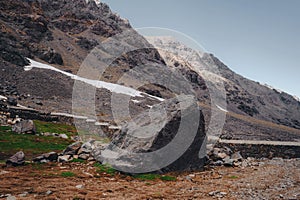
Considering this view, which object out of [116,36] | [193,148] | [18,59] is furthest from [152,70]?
[193,148]

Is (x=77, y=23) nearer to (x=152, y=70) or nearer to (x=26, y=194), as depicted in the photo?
(x=152, y=70)

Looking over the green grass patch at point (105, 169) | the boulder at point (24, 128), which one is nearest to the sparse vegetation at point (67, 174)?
the green grass patch at point (105, 169)

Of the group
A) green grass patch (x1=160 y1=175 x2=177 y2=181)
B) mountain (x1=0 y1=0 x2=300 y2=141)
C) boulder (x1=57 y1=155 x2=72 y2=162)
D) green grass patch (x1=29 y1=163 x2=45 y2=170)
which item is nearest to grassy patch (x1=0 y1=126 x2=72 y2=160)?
boulder (x1=57 y1=155 x2=72 y2=162)

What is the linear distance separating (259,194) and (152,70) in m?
142

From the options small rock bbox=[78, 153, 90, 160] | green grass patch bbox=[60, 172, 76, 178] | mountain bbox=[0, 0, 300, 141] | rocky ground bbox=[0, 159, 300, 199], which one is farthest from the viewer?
mountain bbox=[0, 0, 300, 141]

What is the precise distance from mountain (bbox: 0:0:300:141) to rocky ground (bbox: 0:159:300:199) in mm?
32419

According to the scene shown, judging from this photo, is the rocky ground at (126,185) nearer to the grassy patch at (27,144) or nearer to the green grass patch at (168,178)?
the green grass patch at (168,178)

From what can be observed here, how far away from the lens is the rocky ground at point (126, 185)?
12.2 metres

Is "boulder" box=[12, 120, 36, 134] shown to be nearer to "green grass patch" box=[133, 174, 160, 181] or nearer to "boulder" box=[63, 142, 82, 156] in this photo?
"boulder" box=[63, 142, 82, 156]

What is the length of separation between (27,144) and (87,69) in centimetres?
8875

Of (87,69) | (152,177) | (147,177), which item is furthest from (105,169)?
(87,69)

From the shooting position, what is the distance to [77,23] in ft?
541

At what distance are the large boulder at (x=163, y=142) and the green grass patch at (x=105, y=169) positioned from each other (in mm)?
251

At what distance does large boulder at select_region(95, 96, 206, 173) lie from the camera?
1702 cm
